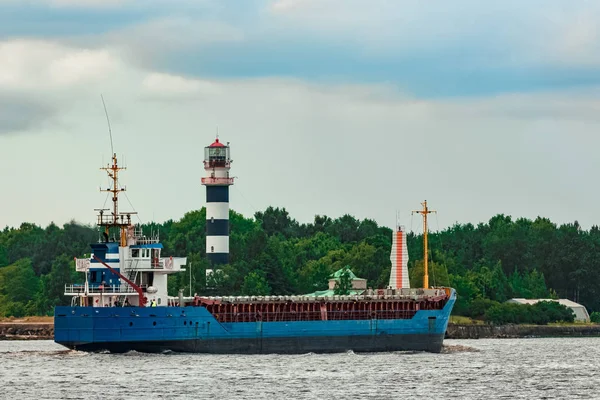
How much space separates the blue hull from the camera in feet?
221

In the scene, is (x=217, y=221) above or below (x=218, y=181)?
below

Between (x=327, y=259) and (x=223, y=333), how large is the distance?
57.9 m

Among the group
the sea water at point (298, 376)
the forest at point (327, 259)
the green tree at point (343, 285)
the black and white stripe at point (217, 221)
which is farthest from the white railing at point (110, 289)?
the green tree at point (343, 285)

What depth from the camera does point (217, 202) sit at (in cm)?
10206

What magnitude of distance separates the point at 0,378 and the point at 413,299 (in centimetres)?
2731

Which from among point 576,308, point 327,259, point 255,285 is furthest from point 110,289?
point 576,308

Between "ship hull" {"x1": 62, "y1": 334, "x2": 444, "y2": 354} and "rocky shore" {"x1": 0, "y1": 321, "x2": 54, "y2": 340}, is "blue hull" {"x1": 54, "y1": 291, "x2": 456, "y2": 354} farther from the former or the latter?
"rocky shore" {"x1": 0, "y1": 321, "x2": 54, "y2": 340}

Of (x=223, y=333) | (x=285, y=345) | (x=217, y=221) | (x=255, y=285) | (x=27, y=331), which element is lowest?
(x=285, y=345)

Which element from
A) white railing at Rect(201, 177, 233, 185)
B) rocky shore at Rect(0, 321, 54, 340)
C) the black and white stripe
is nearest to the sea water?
rocky shore at Rect(0, 321, 54, 340)

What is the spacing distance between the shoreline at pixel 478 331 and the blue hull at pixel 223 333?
26.0m

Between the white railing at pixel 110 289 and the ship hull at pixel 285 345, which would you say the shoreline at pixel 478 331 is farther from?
the white railing at pixel 110 289

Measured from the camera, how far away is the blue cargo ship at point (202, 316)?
67750mm

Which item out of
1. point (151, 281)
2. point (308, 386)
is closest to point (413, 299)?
point (151, 281)

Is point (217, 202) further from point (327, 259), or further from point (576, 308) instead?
point (576, 308)
